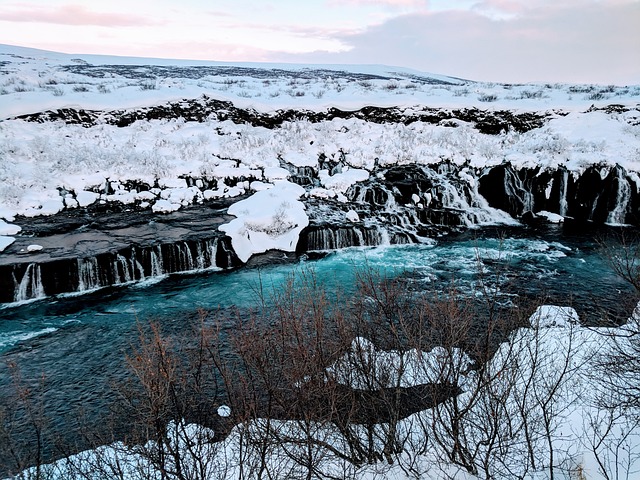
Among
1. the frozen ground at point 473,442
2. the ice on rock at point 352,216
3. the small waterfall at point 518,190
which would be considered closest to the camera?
the frozen ground at point 473,442

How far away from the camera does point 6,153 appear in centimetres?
2433

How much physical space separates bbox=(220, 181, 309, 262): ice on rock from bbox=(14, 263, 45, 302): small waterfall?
6807 millimetres

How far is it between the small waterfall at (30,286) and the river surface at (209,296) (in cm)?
47

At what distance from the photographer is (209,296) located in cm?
1634

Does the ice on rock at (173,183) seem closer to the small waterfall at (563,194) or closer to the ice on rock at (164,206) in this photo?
the ice on rock at (164,206)

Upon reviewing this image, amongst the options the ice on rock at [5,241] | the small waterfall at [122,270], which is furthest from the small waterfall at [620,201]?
the ice on rock at [5,241]

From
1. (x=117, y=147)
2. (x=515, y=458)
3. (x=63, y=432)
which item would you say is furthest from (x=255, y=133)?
(x=515, y=458)

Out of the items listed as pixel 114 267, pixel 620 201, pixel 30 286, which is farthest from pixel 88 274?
pixel 620 201

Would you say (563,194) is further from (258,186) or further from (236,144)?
(236,144)

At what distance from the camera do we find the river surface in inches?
462

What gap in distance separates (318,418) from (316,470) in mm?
873

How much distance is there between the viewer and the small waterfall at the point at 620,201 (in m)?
24.6

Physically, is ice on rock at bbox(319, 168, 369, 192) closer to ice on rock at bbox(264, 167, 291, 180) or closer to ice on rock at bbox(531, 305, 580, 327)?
ice on rock at bbox(264, 167, 291, 180)

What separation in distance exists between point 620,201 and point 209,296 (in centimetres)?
2113
